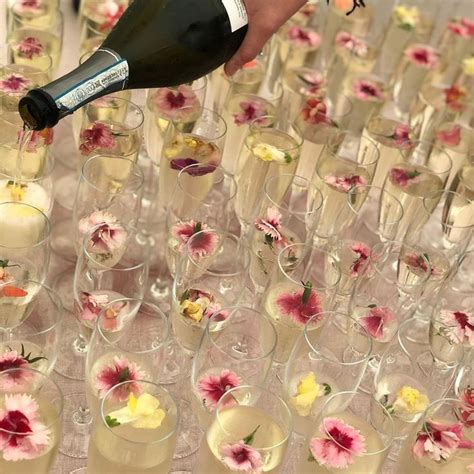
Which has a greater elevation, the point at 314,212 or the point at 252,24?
the point at 252,24

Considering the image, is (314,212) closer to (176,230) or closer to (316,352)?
(176,230)

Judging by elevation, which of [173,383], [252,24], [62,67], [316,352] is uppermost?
[252,24]

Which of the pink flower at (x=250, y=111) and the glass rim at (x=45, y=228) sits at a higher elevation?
the glass rim at (x=45, y=228)

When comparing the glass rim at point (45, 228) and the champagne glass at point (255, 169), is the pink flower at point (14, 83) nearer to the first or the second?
the glass rim at point (45, 228)

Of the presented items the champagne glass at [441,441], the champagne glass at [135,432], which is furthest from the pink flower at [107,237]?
the champagne glass at [441,441]

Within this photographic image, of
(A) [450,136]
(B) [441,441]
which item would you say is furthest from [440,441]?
(A) [450,136]

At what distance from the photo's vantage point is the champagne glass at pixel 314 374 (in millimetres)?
1289

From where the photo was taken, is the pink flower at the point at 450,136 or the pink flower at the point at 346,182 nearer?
the pink flower at the point at 346,182

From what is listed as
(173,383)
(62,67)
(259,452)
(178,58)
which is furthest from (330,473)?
(62,67)

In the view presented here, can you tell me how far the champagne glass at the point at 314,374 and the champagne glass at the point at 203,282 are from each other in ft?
0.49

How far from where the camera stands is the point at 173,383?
1.34 metres

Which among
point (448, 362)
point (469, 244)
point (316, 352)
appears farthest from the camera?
point (469, 244)

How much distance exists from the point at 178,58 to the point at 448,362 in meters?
0.73

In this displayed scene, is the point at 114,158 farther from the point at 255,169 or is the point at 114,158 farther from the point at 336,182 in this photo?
the point at 336,182
